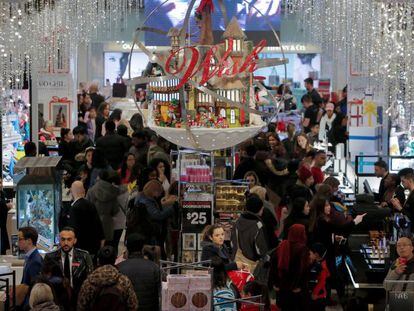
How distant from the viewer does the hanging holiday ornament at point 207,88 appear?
1132 centimetres

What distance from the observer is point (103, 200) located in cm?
1256

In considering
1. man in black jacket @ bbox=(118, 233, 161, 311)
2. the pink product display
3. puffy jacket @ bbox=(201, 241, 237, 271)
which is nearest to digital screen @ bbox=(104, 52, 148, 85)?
the pink product display

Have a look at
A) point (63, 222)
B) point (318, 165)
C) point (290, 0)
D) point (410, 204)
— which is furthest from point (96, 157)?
point (290, 0)

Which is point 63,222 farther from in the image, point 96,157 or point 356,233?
point 356,233

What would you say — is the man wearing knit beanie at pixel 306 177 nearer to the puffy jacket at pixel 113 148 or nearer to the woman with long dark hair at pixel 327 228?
the woman with long dark hair at pixel 327 228

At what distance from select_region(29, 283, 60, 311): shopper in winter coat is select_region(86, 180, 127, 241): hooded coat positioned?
457 cm

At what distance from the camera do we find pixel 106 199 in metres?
12.6

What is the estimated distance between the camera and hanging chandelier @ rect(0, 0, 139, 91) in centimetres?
1759

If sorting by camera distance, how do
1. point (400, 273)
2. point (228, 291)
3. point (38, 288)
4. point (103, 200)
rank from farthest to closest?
1. point (103, 200)
2. point (400, 273)
3. point (228, 291)
4. point (38, 288)

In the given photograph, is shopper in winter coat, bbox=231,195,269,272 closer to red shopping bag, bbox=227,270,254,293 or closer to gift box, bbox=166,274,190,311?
red shopping bag, bbox=227,270,254,293

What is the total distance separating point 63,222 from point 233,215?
1.74m

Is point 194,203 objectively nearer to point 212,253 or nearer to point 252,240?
point 252,240

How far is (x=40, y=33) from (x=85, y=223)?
8.74 meters

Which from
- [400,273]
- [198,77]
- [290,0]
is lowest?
[400,273]
